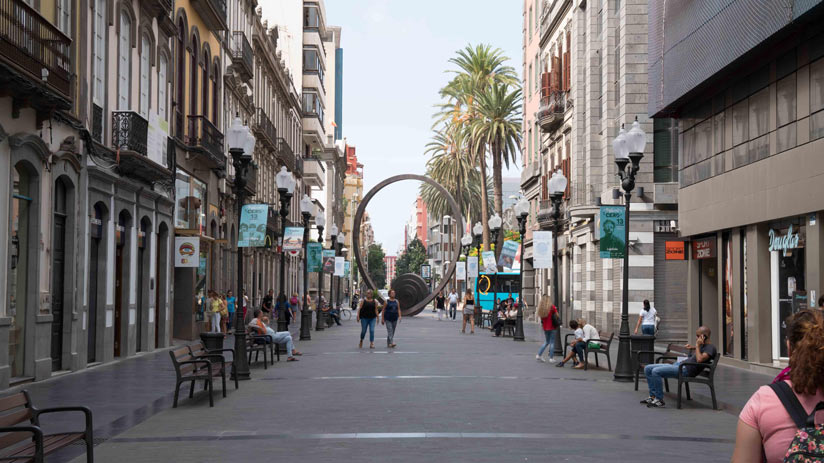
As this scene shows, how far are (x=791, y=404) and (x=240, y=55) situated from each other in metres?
39.4

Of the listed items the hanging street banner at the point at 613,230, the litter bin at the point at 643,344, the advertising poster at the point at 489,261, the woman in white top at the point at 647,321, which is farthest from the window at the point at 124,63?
the advertising poster at the point at 489,261

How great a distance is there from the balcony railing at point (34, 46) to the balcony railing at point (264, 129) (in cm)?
3094

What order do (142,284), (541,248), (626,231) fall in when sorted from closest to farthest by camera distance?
(626,231) → (142,284) → (541,248)

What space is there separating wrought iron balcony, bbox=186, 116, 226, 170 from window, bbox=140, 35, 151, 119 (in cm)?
455

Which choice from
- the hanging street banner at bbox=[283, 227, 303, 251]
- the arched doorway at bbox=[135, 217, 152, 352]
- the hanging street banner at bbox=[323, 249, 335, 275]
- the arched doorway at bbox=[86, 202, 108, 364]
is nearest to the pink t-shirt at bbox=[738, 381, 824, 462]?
the arched doorway at bbox=[86, 202, 108, 364]

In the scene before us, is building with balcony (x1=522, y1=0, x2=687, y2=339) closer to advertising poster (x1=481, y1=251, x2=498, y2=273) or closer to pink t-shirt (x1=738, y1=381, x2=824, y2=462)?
advertising poster (x1=481, y1=251, x2=498, y2=273)

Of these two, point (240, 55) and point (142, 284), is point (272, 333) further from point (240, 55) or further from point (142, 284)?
point (240, 55)

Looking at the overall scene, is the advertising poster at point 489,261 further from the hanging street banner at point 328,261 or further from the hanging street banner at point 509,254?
the hanging street banner at point 328,261

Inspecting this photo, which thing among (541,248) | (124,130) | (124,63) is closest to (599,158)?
(541,248)

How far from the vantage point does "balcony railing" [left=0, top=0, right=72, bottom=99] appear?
1587cm

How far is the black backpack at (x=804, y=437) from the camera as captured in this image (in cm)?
396

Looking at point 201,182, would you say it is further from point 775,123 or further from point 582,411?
point 582,411

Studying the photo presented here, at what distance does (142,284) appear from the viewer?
2677cm

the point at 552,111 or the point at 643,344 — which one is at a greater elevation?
the point at 552,111
